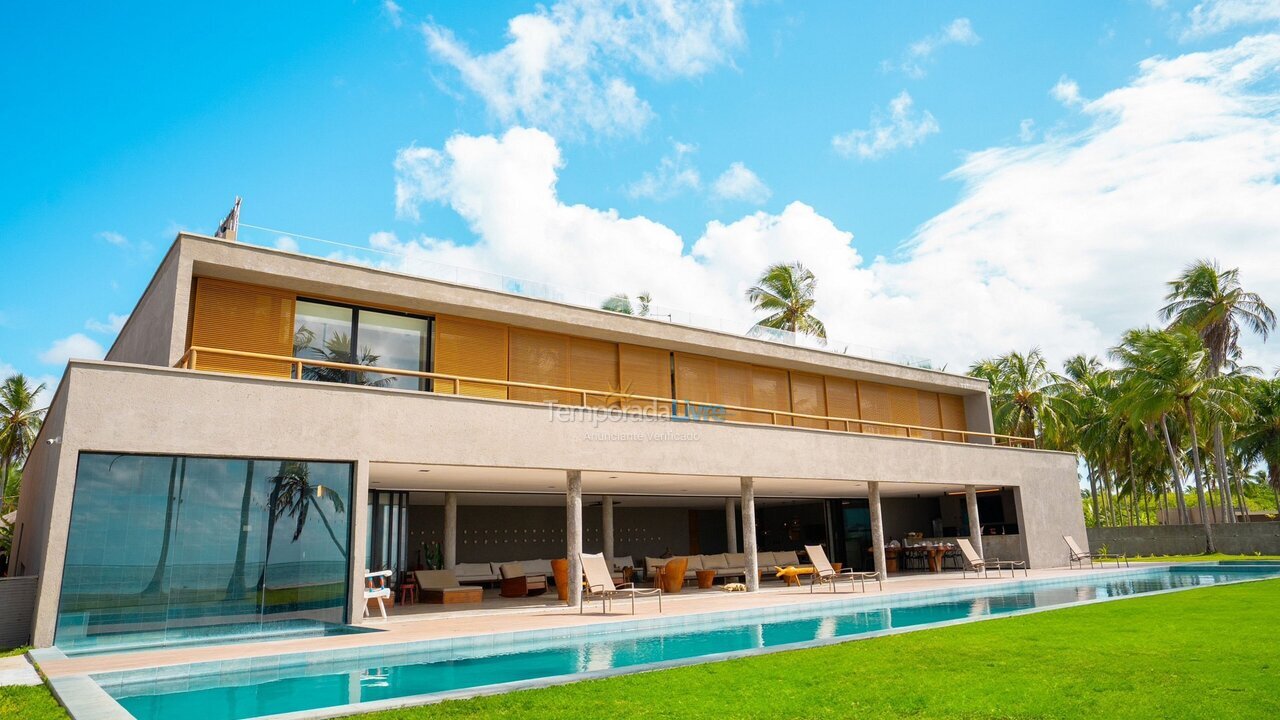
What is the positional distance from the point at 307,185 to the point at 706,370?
10754 mm

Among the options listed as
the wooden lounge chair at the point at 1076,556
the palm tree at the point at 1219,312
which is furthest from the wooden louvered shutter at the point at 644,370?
the palm tree at the point at 1219,312

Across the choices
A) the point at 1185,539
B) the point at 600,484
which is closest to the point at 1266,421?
the point at 1185,539

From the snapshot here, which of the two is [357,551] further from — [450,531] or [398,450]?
[450,531]

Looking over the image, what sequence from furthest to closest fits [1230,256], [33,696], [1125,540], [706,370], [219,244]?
[1230,256] → [1125,540] → [706,370] → [219,244] → [33,696]

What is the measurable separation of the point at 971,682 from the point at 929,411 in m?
22.1

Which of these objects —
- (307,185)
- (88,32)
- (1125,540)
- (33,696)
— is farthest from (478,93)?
(1125,540)

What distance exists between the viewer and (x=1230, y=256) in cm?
3638

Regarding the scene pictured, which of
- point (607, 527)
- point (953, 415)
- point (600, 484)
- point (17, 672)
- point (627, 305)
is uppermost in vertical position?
point (627, 305)

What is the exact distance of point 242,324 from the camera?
1455 cm

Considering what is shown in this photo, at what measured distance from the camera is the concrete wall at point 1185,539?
29.1m

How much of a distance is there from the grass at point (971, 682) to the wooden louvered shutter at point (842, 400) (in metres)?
14.8

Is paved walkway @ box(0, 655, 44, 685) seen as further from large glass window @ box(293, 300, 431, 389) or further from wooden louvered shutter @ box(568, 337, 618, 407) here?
wooden louvered shutter @ box(568, 337, 618, 407)

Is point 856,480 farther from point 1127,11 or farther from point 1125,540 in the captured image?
point 1125,540

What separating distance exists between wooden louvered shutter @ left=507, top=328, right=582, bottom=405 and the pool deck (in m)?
4.39
